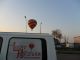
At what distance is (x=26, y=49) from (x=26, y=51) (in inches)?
1.7

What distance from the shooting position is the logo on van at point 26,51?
16.9 feet

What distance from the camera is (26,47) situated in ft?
17.1

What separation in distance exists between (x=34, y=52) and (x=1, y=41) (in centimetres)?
72

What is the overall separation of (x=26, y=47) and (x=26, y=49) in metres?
0.04

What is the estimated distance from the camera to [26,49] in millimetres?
5215

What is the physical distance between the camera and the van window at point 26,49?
5.16m

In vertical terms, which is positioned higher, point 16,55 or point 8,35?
point 8,35

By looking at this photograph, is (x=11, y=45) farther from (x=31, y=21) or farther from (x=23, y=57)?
(x=31, y=21)

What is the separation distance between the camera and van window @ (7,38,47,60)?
516 centimetres

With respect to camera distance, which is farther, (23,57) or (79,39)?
(79,39)

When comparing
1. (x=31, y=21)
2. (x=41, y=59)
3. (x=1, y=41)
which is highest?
(x=31, y=21)

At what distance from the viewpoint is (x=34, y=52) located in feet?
17.0

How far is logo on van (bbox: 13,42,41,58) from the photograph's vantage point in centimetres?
516

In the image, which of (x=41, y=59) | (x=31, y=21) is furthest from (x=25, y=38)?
(x=31, y=21)
